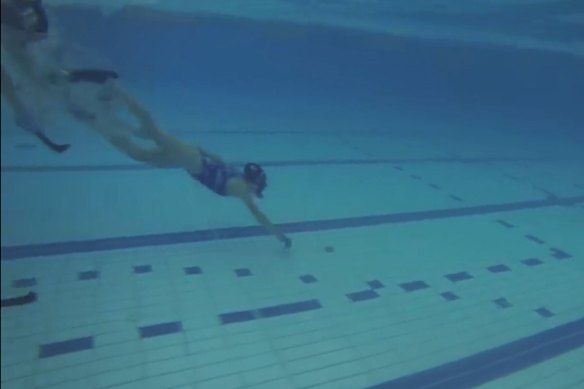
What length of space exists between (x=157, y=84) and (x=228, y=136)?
10.9 m

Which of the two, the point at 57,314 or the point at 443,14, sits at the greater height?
the point at 443,14

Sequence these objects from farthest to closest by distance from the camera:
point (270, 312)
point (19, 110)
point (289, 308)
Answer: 1. point (289, 308)
2. point (270, 312)
3. point (19, 110)

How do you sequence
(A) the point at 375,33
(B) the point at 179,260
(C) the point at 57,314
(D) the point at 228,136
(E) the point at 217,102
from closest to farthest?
(C) the point at 57,314 < (B) the point at 179,260 < (D) the point at 228,136 < (E) the point at 217,102 < (A) the point at 375,33

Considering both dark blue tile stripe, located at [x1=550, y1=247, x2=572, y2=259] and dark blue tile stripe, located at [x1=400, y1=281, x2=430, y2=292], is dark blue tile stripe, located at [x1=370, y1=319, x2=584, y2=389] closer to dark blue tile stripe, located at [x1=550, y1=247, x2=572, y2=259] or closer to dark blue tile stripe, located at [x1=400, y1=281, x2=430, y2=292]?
dark blue tile stripe, located at [x1=400, y1=281, x2=430, y2=292]

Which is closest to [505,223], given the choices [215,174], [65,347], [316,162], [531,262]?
[531,262]

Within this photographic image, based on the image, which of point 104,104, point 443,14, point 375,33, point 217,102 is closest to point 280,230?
point 104,104

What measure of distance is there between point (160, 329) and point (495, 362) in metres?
2.80

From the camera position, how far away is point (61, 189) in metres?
6.47

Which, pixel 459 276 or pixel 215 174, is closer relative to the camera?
pixel 215 174

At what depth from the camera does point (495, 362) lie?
14.5 ft

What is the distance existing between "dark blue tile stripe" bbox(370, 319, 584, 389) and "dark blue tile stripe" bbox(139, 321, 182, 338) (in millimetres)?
1645

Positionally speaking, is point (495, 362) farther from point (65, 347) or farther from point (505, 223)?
point (505, 223)

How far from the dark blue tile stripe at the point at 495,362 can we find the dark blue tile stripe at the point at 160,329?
1645mm

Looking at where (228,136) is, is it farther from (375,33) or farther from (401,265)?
(375,33)
